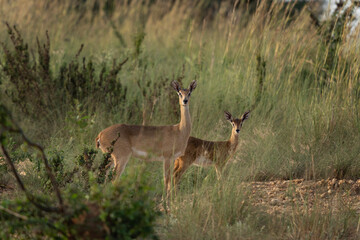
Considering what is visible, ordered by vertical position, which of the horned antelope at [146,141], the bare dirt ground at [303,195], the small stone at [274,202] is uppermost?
the horned antelope at [146,141]

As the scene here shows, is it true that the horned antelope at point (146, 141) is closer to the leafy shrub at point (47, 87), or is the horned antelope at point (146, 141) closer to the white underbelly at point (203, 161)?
the white underbelly at point (203, 161)

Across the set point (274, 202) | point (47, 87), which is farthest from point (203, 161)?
point (47, 87)

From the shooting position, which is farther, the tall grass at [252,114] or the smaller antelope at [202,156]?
the smaller antelope at [202,156]

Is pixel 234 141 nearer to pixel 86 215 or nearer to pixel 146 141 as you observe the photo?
pixel 146 141

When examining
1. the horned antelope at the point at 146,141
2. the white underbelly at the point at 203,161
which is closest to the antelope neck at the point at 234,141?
the white underbelly at the point at 203,161

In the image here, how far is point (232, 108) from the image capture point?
23.0 feet

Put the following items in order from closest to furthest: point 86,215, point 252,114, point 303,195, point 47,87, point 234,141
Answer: point 86,215 → point 303,195 → point 234,141 → point 252,114 → point 47,87

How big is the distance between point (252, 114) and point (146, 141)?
211 centimetres

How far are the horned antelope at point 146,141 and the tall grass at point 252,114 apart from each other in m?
0.20

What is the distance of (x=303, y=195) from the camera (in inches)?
185

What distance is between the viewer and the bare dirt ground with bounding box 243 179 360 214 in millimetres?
4262

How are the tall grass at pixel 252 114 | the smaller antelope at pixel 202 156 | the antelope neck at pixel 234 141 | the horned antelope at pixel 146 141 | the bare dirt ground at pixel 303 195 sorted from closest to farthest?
the tall grass at pixel 252 114, the bare dirt ground at pixel 303 195, the horned antelope at pixel 146 141, the smaller antelope at pixel 202 156, the antelope neck at pixel 234 141

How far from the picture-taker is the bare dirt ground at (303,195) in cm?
426

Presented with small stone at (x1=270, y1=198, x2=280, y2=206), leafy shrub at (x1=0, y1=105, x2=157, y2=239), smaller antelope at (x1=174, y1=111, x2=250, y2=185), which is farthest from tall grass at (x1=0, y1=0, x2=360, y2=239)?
leafy shrub at (x1=0, y1=105, x2=157, y2=239)
